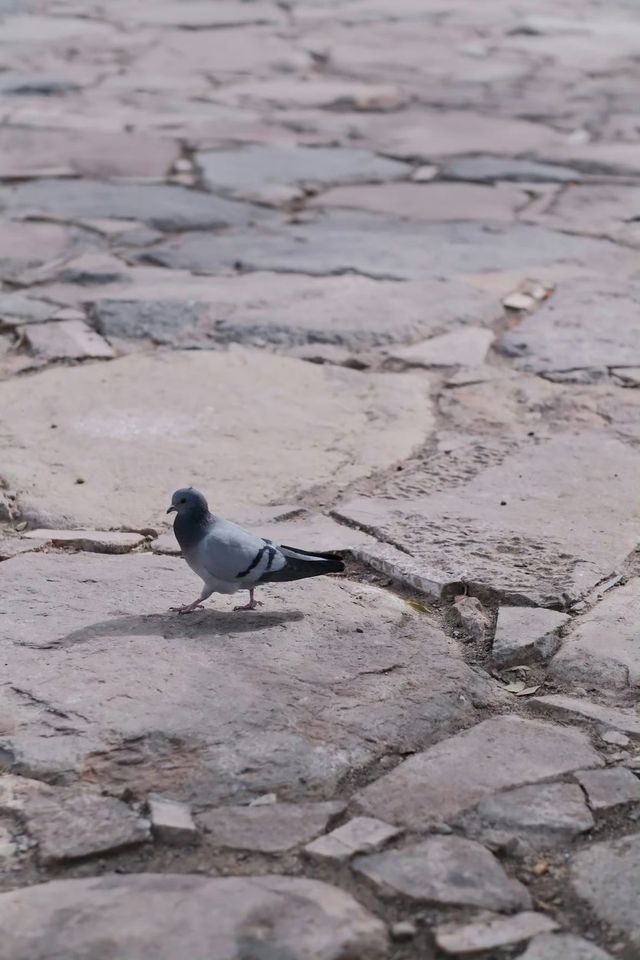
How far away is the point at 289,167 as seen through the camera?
257 inches

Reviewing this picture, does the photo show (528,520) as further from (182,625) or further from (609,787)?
(609,787)

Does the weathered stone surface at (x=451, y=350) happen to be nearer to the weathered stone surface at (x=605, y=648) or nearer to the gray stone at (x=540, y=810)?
the weathered stone surface at (x=605, y=648)

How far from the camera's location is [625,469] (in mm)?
3559

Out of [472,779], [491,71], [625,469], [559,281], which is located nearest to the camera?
[472,779]

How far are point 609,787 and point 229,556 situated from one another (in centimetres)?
85

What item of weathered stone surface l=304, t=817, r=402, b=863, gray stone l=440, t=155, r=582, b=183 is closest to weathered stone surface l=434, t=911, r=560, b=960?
weathered stone surface l=304, t=817, r=402, b=863

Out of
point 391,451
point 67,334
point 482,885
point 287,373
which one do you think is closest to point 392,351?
point 287,373

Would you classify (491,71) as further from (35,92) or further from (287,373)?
(287,373)

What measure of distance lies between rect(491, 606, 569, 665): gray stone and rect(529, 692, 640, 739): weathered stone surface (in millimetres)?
159

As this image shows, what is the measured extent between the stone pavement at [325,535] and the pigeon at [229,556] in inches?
4.8

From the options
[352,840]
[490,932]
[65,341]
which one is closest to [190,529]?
[352,840]

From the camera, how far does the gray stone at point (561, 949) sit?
1.81m

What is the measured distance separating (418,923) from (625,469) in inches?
75.4

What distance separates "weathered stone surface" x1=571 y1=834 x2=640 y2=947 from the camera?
6.23 feet
